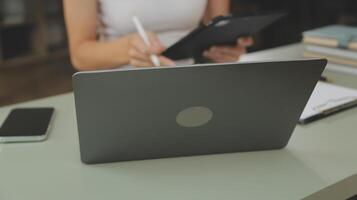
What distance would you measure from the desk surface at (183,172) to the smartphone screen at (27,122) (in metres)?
0.02

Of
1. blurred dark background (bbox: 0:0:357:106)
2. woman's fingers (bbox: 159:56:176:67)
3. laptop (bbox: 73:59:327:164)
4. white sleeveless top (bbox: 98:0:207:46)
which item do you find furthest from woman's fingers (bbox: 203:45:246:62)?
blurred dark background (bbox: 0:0:357:106)

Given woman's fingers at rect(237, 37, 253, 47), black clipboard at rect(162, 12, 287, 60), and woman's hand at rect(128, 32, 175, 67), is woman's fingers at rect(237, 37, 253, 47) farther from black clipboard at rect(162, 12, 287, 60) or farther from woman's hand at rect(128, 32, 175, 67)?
woman's hand at rect(128, 32, 175, 67)

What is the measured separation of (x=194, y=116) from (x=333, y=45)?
0.74 m

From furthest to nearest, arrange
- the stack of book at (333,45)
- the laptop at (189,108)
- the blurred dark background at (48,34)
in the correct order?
the blurred dark background at (48,34), the stack of book at (333,45), the laptop at (189,108)

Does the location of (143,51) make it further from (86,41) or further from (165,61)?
(86,41)

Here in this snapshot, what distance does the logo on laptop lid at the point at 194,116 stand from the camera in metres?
0.73

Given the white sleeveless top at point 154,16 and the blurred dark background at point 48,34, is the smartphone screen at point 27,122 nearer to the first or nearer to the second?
the white sleeveless top at point 154,16

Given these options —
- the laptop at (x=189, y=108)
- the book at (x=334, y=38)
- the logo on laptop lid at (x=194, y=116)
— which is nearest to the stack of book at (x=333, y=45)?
the book at (x=334, y=38)

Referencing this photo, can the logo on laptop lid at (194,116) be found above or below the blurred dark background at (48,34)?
above

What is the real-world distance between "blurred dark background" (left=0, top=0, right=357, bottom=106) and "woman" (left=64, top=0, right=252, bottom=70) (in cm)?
184

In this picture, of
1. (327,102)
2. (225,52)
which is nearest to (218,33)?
(225,52)

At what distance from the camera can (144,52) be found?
3.44 ft

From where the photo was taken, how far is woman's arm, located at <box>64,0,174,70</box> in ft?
3.92

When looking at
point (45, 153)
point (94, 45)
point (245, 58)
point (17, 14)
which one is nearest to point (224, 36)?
point (245, 58)
